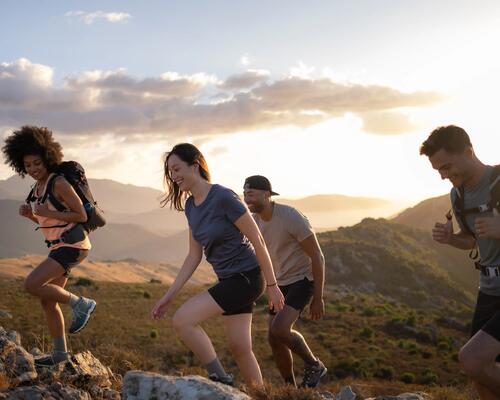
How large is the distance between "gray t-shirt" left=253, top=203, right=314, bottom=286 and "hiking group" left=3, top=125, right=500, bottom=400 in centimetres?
56

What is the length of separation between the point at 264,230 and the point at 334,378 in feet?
59.5

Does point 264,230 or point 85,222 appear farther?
point 264,230

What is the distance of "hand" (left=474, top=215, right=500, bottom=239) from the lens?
404cm

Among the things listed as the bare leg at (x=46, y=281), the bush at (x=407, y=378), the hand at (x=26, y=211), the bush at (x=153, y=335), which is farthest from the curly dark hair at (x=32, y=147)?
the bush at (x=407, y=378)

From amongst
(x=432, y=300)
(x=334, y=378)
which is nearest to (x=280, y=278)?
(x=334, y=378)

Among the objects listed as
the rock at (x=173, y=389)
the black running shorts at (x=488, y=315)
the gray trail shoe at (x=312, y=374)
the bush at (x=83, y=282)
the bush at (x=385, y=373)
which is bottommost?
the bush at (x=385, y=373)

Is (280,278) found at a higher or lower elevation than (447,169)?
lower

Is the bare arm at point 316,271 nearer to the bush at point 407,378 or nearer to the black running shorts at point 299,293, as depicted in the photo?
the black running shorts at point 299,293

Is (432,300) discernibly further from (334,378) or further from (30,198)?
(30,198)

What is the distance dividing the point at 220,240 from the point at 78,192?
2049 millimetres

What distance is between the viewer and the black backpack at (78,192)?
5734mm

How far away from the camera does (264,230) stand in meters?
6.79

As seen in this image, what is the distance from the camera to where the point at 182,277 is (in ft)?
16.7

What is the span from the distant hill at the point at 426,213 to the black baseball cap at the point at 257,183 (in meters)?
115
